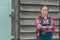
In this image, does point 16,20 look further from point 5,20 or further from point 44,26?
point 44,26

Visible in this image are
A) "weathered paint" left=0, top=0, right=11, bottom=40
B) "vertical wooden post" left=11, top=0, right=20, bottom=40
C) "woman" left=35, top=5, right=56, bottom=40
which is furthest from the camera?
"weathered paint" left=0, top=0, right=11, bottom=40

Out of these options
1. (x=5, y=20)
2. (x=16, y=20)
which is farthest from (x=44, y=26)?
(x=5, y=20)

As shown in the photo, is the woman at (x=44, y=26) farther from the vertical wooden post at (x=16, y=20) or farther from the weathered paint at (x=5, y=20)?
the weathered paint at (x=5, y=20)

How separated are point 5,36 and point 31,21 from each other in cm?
87

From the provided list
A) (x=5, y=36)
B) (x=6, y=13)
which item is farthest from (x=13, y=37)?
(x=6, y=13)

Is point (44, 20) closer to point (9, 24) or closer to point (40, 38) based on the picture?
point (40, 38)

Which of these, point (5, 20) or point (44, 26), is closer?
point (44, 26)

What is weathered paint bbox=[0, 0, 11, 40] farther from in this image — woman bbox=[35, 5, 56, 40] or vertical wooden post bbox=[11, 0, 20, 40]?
woman bbox=[35, 5, 56, 40]

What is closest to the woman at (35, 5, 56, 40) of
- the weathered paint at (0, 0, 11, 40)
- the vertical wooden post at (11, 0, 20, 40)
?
the vertical wooden post at (11, 0, 20, 40)

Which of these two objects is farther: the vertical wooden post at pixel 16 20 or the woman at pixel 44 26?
the vertical wooden post at pixel 16 20

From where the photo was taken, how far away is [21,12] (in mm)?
5867

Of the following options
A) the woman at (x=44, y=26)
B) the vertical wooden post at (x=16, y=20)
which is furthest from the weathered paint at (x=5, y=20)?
the woman at (x=44, y=26)

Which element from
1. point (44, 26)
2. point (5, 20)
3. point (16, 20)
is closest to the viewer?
point (44, 26)

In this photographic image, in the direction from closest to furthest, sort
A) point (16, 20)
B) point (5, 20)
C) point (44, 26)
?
point (44, 26) < point (16, 20) < point (5, 20)
